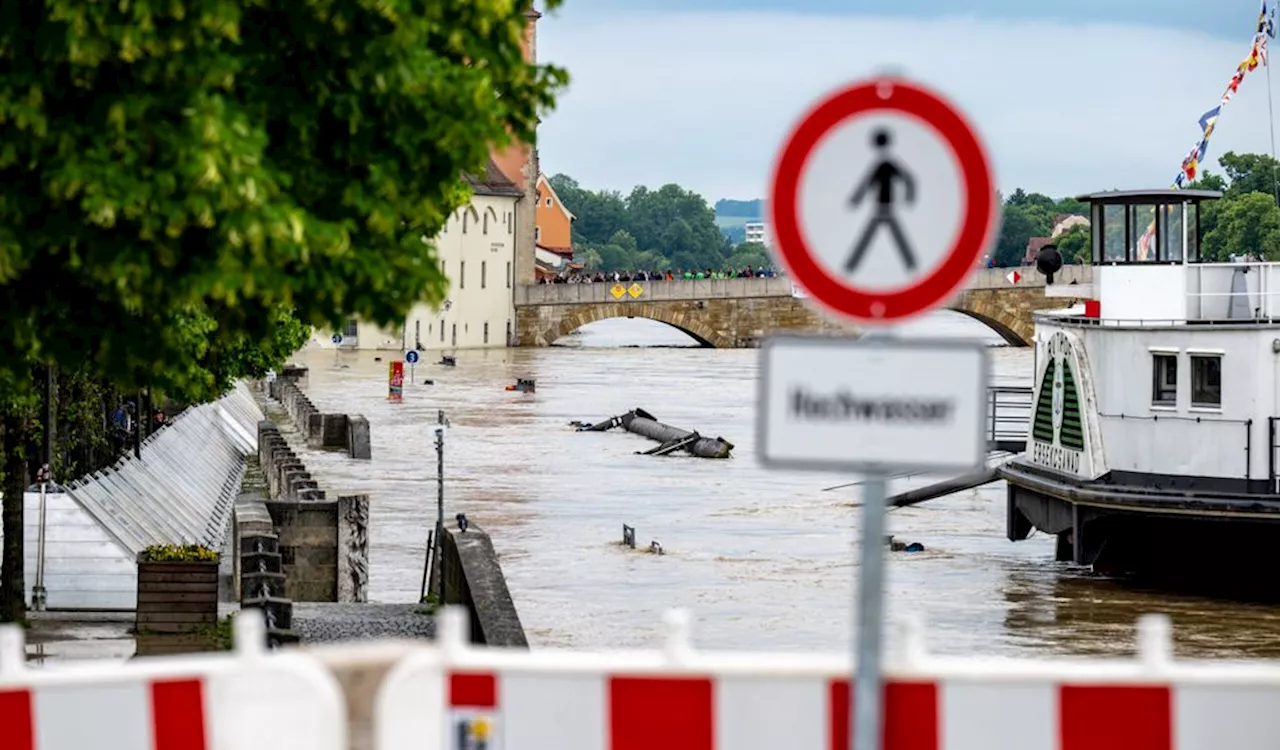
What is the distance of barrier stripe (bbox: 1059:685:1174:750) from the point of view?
5.63 meters

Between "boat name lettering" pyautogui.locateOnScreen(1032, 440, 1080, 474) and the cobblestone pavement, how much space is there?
1086 cm

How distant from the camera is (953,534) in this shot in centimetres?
3931

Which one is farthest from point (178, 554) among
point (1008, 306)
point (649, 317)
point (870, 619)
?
point (1008, 306)

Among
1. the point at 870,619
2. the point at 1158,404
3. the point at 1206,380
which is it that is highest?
the point at 1206,380

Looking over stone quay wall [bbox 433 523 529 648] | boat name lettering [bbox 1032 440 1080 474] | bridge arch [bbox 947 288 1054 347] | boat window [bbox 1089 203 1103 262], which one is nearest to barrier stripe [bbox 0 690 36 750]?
stone quay wall [bbox 433 523 529 648]

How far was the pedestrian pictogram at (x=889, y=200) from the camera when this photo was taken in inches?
185

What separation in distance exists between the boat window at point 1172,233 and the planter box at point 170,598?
56.5 ft

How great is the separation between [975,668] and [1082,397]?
2490 cm

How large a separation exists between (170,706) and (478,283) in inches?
4576

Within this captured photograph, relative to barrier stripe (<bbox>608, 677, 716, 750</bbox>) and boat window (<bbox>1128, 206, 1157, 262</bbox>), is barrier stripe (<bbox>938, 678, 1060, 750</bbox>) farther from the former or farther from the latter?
boat window (<bbox>1128, 206, 1157, 262</bbox>)

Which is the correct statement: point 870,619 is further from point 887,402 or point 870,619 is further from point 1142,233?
point 1142,233

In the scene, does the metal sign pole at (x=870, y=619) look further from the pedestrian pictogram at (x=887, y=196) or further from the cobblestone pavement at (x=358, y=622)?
the cobblestone pavement at (x=358, y=622)

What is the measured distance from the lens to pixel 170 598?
56.6 feet

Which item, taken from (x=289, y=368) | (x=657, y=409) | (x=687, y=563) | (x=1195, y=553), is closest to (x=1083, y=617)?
(x=1195, y=553)
